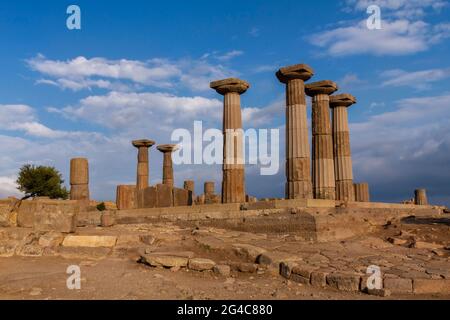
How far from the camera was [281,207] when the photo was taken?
47.4 ft

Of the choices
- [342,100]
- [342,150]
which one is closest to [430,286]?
[342,150]

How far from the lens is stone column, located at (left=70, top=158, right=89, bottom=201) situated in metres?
23.5

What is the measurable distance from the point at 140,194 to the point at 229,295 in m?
13.1

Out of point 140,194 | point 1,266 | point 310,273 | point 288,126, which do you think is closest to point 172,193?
point 140,194

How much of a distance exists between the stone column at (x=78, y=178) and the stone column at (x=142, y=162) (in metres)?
5.59

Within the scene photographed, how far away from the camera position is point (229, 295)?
7348 millimetres

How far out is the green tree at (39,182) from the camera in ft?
123

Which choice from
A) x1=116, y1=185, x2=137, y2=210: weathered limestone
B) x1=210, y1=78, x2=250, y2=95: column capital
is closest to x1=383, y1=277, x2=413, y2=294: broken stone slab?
x1=210, y1=78, x2=250, y2=95: column capital

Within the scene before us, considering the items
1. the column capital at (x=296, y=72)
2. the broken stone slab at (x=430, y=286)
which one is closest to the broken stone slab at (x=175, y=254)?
the broken stone slab at (x=430, y=286)

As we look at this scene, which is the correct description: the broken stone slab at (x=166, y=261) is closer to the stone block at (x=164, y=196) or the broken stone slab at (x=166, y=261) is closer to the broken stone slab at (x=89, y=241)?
the broken stone slab at (x=89, y=241)

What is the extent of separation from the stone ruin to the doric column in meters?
7.51

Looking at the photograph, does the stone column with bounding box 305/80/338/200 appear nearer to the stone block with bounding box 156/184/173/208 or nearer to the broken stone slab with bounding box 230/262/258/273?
the stone block with bounding box 156/184/173/208

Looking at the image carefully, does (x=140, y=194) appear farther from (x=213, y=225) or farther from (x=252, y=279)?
(x=252, y=279)
